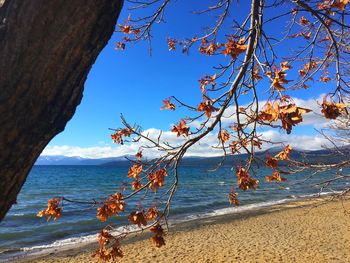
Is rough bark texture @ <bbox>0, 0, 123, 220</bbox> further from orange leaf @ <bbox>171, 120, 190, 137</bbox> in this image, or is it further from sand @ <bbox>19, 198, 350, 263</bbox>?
sand @ <bbox>19, 198, 350, 263</bbox>

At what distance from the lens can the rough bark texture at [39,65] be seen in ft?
3.54

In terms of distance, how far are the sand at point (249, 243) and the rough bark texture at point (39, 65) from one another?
397 inches

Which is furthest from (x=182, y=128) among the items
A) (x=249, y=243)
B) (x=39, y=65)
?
(x=249, y=243)

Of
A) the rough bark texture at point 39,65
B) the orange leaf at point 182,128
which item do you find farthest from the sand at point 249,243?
the rough bark texture at point 39,65

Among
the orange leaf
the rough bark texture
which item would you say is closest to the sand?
the orange leaf

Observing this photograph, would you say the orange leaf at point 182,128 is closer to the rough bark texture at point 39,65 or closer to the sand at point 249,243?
the rough bark texture at point 39,65

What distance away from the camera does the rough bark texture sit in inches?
42.5

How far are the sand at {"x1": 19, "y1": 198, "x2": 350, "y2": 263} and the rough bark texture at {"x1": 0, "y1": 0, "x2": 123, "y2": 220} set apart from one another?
10076mm

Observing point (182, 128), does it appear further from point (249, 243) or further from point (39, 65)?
point (249, 243)

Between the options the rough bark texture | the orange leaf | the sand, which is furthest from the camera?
the sand

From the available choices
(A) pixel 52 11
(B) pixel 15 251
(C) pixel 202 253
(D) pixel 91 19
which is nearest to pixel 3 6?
(A) pixel 52 11

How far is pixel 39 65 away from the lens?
1.10 metres

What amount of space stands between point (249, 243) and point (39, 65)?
13.5m

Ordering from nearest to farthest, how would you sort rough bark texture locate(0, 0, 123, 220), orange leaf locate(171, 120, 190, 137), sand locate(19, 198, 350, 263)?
rough bark texture locate(0, 0, 123, 220) → orange leaf locate(171, 120, 190, 137) → sand locate(19, 198, 350, 263)
